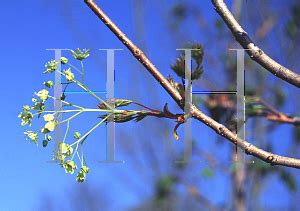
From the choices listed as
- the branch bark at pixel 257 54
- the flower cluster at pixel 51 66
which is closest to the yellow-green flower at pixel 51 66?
the flower cluster at pixel 51 66

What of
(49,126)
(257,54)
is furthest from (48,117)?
(257,54)

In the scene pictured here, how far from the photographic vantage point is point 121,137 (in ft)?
4.09

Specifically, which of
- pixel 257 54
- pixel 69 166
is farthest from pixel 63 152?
pixel 257 54

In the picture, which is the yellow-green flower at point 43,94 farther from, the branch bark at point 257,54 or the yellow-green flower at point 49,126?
the branch bark at point 257,54

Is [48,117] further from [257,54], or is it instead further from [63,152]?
[257,54]

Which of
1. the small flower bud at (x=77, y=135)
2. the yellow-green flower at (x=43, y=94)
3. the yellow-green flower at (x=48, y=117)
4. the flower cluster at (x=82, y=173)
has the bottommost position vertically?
the flower cluster at (x=82, y=173)

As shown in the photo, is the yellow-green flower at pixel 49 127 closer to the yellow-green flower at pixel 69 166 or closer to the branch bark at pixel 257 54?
the yellow-green flower at pixel 69 166

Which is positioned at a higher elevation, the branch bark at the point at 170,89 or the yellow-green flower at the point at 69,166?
the branch bark at the point at 170,89

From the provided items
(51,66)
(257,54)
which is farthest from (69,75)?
(257,54)

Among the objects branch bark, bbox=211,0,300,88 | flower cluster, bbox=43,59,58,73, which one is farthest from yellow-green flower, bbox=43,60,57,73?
branch bark, bbox=211,0,300,88

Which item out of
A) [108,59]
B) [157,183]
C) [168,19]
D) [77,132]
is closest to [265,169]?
[157,183]

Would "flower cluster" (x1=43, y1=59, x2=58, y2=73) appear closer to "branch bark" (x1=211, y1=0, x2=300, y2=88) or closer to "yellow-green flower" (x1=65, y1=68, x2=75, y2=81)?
"yellow-green flower" (x1=65, y1=68, x2=75, y2=81)

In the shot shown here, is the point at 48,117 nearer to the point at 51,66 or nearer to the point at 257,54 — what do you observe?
the point at 51,66

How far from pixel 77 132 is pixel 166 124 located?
0.78 m
